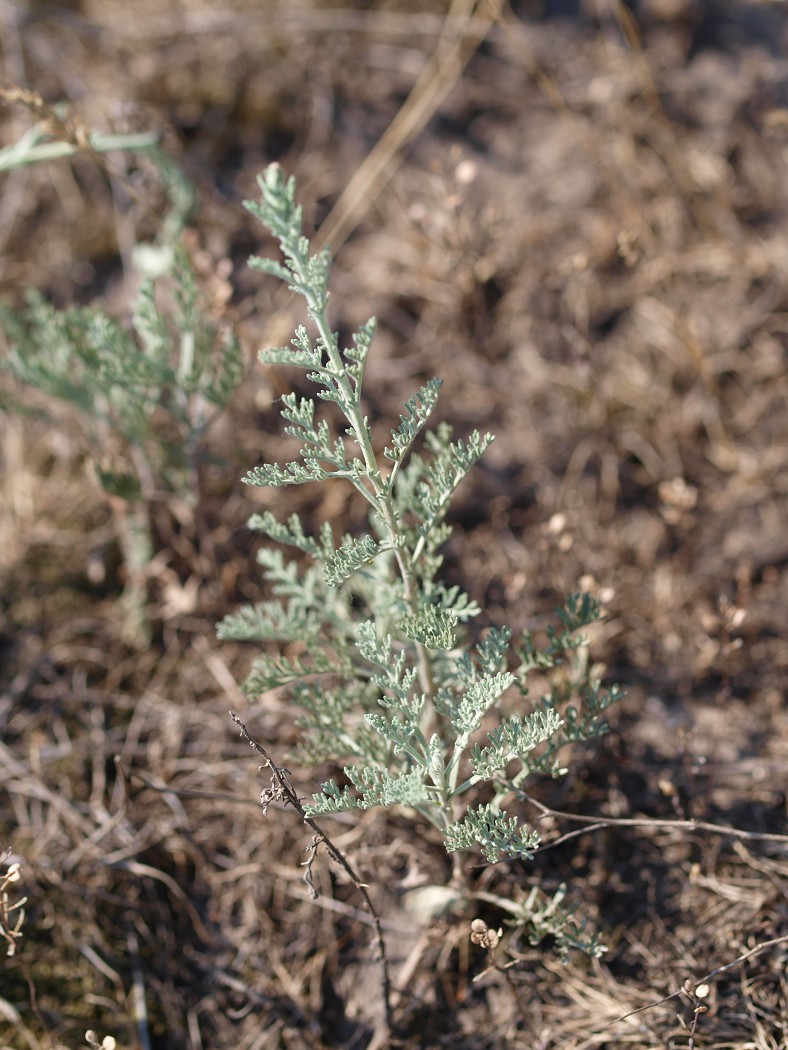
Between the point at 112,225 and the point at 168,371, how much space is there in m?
1.51

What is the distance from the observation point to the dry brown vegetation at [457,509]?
2.30m

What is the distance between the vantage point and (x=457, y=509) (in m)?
3.13

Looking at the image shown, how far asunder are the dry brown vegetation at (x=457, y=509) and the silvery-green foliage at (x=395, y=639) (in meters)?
0.30

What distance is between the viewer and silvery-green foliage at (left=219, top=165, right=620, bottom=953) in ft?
5.70

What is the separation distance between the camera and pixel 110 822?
2576 millimetres

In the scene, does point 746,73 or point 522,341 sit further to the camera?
point 746,73

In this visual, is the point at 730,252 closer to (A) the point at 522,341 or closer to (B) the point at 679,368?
(B) the point at 679,368

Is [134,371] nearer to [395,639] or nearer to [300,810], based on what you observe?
[395,639]

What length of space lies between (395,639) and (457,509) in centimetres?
98

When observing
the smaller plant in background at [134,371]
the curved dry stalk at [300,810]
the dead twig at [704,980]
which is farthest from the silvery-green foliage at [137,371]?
the dead twig at [704,980]

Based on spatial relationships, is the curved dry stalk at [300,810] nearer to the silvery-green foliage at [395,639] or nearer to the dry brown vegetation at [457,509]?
the silvery-green foliage at [395,639]

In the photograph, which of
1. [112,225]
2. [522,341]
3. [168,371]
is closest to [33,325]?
[112,225]

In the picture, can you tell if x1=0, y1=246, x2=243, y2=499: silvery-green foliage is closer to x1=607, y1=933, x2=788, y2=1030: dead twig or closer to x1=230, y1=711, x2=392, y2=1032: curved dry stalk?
x1=230, y1=711, x2=392, y2=1032: curved dry stalk

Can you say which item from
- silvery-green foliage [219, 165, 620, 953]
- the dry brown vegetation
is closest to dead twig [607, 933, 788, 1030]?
the dry brown vegetation
